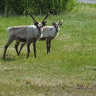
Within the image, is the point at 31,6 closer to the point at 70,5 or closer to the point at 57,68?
the point at 70,5

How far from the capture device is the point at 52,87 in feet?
42.3

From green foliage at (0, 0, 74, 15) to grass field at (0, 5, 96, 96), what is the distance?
17.4 ft

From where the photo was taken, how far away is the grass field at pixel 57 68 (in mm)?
12680

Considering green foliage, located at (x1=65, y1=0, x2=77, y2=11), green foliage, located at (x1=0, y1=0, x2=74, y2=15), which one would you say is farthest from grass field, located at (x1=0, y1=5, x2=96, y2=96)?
green foliage, located at (x1=65, y1=0, x2=77, y2=11)

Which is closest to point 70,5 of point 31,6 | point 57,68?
point 31,6

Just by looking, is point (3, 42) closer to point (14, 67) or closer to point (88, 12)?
point (14, 67)

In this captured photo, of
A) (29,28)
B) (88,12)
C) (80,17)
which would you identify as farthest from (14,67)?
(88,12)

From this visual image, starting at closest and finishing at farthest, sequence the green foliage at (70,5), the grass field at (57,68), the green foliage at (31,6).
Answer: the grass field at (57,68) < the green foliage at (31,6) < the green foliage at (70,5)

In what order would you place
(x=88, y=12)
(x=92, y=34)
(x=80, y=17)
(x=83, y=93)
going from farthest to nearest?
(x=88, y=12)
(x=80, y=17)
(x=92, y=34)
(x=83, y=93)

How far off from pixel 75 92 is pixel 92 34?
12.8 m

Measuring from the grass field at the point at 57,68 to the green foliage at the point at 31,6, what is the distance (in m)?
5.30

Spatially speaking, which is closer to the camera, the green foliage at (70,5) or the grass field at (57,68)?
the grass field at (57,68)

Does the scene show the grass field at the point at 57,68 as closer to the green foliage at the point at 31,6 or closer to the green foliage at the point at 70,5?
the green foliage at the point at 31,6

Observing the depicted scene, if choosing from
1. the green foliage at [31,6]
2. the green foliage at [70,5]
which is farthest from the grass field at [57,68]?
the green foliage at [70,5]
